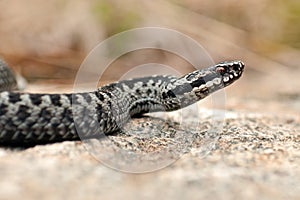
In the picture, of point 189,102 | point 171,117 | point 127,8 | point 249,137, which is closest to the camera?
point 249,137

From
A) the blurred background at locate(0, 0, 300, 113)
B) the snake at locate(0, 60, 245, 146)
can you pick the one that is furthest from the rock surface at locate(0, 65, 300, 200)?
the blurred background at locate(0, 0, 300, 113)

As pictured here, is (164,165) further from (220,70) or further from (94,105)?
(220,70)

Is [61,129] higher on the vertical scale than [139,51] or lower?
lower

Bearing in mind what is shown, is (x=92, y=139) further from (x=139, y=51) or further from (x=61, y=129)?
(x=139, y=51)

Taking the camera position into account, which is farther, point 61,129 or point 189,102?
point 189,102

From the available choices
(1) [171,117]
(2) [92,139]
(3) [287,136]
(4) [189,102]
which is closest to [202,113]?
(1) [171,117]

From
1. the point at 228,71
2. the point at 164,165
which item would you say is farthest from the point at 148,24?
the point at 164,165
